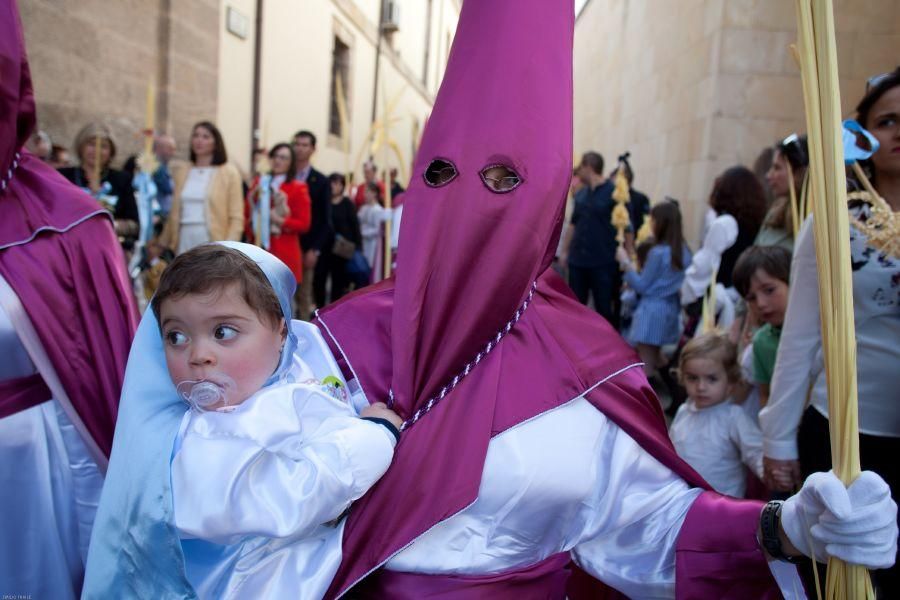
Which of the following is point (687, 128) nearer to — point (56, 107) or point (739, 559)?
point (56, 107)

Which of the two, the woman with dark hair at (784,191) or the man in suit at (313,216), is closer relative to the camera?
the woman with dark hair at (784,191)

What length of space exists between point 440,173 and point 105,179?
4473 mm

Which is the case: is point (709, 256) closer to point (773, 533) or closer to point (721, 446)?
point (721, 446)

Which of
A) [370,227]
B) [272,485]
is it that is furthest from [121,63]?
[272,485]

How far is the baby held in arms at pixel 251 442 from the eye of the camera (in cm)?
116

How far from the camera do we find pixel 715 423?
306cm

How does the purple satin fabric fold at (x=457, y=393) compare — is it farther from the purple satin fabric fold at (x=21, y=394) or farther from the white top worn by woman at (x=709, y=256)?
the white top worn by woman at (x=709, y=256)

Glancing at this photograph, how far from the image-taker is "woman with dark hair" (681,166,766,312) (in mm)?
4434

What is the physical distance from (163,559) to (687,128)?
8445mm

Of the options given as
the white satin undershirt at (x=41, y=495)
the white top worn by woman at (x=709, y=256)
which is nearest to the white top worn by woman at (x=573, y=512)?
the white satin undershirt at (x=41, y=495)

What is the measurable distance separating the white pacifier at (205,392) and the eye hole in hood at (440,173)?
577mm

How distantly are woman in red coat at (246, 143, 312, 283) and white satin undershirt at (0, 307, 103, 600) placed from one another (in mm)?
4491

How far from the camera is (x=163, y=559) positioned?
1233 millimetres

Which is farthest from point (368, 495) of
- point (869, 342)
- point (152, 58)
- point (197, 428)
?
point (152, 58)
